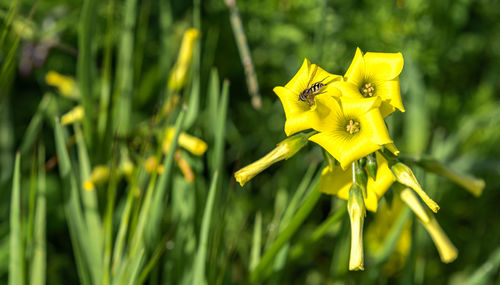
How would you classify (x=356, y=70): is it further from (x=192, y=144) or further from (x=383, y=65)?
(x=192, y=144)

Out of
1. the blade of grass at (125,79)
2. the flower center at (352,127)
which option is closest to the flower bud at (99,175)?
the blade of grass at (125,79)

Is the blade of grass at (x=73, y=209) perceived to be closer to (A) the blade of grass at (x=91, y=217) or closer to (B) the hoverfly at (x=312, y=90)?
(A) the blade of grass at (x=91, y=217)

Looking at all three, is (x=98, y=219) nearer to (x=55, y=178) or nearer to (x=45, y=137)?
(x=55, y=178)

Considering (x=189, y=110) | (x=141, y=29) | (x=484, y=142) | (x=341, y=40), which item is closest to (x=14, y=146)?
(x=141, y=29)

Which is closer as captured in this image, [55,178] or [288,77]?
[55,178]

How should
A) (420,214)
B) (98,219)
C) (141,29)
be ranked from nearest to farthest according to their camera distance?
1. (420,214)
2. (98,219)
3. (141,29)

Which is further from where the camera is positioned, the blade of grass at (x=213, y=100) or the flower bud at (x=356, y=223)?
the blade of grass at (x=213, y=100)
